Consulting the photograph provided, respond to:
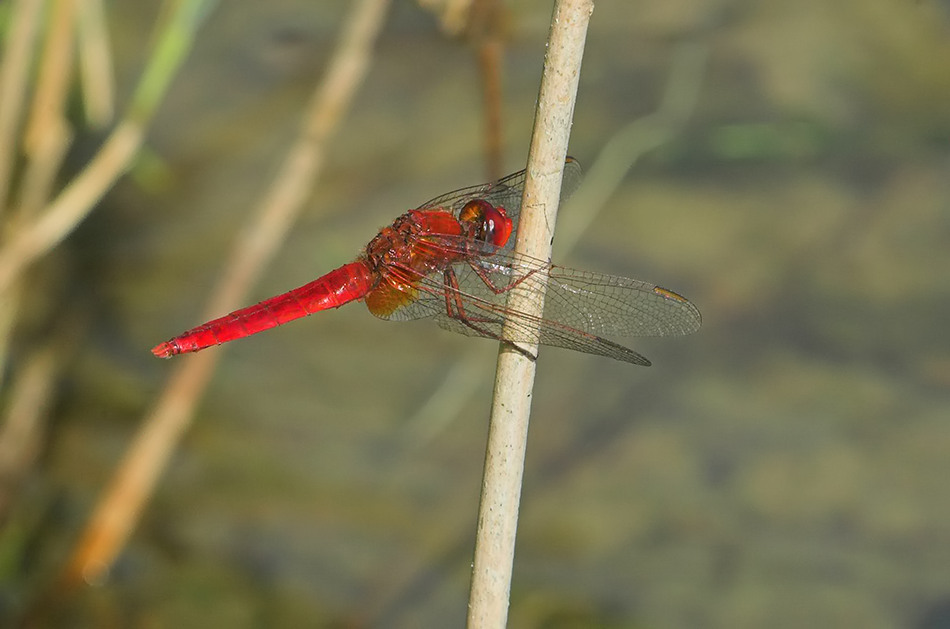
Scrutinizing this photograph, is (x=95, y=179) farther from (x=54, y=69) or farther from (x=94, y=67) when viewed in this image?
(x=94, y=67)

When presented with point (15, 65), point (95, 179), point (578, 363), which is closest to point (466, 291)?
point (578, 363)

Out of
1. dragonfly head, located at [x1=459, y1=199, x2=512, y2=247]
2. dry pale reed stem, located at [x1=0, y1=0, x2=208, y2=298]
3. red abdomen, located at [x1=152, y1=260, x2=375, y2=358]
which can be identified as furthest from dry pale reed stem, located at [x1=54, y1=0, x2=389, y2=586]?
dragonfly head, located at [x1=459, y1=199, x2=512, y2=247]

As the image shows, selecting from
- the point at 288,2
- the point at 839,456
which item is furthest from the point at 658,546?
the point at 288,2

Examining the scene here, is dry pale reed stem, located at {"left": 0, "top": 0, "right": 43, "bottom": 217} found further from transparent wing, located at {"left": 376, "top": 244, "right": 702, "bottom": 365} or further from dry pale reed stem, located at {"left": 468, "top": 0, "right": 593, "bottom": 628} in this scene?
dry pale reed stem, located at {"left": 468, "top": 0, "right": 593, "bottom": 628}

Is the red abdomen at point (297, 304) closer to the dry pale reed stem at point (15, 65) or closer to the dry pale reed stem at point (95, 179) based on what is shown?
the dry pale reed stem at point (95, 179)

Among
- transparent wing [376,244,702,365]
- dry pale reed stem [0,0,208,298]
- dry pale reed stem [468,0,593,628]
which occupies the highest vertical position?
dry pale reed stem [0,0,208,298]

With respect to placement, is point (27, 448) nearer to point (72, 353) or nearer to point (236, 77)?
point (72, 353)
